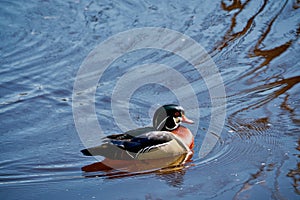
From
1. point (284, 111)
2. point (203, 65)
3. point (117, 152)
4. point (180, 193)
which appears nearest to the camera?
point (180, 193)

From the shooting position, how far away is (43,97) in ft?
29.3

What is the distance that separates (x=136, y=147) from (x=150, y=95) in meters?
1.66

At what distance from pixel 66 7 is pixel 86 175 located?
5.92 m

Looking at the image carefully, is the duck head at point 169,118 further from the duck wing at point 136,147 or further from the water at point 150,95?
the water at point 150,95

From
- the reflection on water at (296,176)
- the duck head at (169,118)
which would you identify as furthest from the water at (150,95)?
the duck head at (169,118)

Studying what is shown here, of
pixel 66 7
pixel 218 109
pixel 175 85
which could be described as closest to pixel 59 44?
pixel 66 7

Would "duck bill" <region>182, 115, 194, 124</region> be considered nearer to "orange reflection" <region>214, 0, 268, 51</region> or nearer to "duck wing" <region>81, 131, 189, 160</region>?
"duck wing" <region>81, 131, 189, 160</region>

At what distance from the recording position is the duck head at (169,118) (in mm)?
7816

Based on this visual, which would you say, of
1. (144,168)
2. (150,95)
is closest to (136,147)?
(144,168)

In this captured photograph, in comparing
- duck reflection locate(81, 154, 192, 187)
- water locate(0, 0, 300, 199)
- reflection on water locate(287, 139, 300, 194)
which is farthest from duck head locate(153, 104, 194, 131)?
reflection on water locate(287, 139, 300, 194)

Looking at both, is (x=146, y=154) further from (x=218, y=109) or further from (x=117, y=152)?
(x=218, y=109)

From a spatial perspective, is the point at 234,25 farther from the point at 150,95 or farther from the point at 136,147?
the point at 136,147

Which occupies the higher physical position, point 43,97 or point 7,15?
point 7,15

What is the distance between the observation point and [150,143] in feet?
24.6
